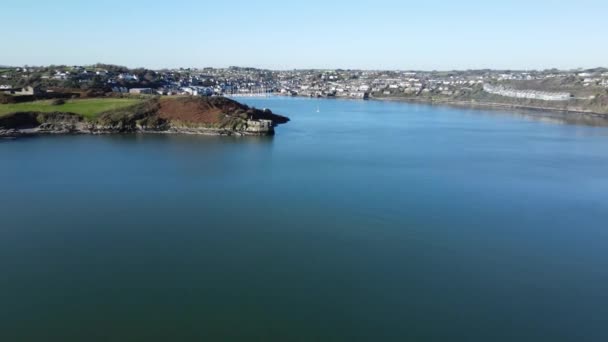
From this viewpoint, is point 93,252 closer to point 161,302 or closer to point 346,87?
point 161,302

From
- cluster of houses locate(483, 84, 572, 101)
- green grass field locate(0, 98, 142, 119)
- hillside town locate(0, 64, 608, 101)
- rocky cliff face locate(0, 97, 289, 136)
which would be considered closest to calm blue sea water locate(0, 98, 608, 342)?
rocky cliff face locate(0, 97, 289, 136)

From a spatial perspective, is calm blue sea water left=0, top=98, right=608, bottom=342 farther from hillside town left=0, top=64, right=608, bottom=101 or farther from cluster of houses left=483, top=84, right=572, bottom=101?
cluster of houses left=483, top=84, right=572, bottom=101

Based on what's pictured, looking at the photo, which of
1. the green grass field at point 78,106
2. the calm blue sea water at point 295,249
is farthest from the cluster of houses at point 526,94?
the green grass field at point 78,106

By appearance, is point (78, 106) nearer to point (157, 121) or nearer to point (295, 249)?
point (157, 121)

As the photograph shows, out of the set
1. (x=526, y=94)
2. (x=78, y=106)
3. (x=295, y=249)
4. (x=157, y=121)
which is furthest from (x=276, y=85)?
(x=295, y=249)

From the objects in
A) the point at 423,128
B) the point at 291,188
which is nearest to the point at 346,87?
the point at 423,128
